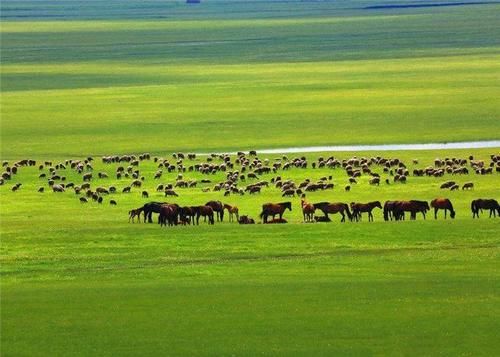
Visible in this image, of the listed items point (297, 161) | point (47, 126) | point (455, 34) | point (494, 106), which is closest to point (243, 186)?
point (297, 161)

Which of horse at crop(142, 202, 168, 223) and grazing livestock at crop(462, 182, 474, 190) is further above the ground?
grazing livestock at crop(462, 182, 474, 190)

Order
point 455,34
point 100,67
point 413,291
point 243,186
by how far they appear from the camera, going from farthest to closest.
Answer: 1. point 455,34
2. point 100,67
3. point 243,186
4. point 413,291

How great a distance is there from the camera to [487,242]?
92.6 feet

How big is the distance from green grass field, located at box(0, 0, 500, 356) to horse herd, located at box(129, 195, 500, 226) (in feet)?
1.44

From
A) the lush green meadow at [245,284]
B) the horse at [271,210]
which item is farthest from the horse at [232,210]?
the horse at [271,210]

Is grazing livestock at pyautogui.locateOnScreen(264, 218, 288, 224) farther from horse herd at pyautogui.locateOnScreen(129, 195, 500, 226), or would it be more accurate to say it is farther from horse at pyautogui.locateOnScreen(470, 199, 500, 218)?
horse at pyautogui.locateOnScreen(470, 199, 500, 218)

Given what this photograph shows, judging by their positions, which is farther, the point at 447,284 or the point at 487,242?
the point at 487,242

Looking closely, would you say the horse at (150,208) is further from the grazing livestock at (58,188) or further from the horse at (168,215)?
the grazing livestock at (58,188)

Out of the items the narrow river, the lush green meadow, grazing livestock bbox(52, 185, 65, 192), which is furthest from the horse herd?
the narrow river

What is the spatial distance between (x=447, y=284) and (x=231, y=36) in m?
92.9

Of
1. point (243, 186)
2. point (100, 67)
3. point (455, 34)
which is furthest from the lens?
point (455, 34)

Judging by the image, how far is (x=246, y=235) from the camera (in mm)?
29609

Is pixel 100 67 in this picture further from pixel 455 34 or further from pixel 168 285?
pixel 168 285

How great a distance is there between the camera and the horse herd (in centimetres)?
3142
